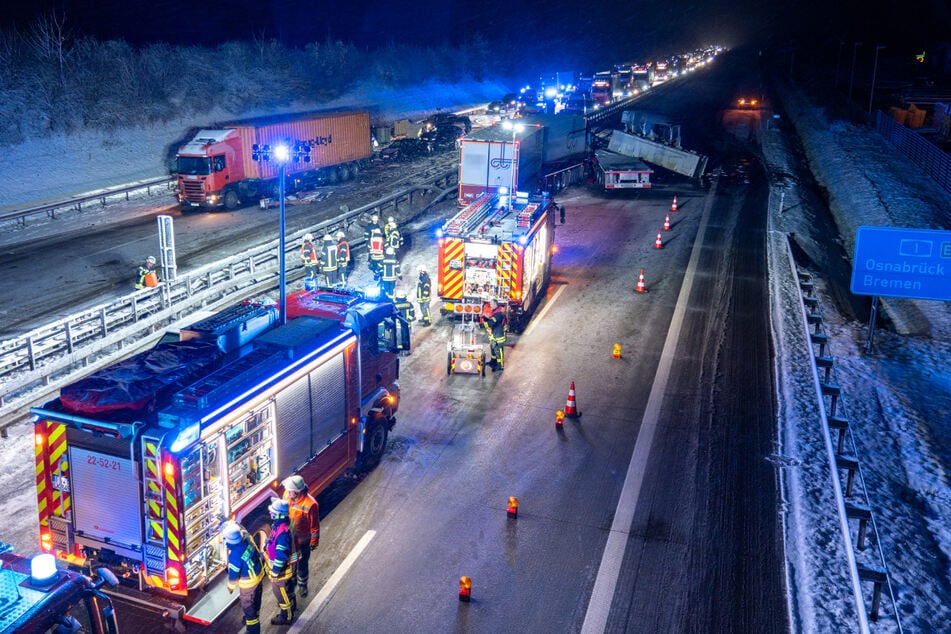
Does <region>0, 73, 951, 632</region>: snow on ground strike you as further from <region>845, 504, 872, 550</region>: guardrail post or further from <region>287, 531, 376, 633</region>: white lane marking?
<region>287, 531, 376, 633</region>: white lane marking

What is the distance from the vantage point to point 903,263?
1800 centimetres

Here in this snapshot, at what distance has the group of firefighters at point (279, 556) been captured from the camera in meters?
8.20

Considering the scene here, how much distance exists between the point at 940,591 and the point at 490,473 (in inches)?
239

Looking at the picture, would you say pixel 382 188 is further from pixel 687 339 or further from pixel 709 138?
pixel 709 138

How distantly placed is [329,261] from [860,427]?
41.8 ft

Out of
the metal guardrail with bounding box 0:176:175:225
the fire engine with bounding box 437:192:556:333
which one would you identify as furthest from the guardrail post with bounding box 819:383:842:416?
the metal guardrail with bounding box 0:176:175:225

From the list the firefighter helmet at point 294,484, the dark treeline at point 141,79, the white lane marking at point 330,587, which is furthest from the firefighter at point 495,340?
the dark treeline at point 141,79

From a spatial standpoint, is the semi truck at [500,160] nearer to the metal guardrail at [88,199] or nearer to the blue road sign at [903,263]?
the blue road sign at [903,263]

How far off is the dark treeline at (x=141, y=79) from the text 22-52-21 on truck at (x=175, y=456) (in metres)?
33.4

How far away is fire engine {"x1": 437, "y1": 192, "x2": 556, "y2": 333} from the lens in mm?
18312

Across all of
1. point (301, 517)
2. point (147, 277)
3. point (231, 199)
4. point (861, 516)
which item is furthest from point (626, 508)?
point (231, 199)

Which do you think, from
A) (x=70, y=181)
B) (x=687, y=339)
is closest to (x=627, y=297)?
(x=687, y=339)

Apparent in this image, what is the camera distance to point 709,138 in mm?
54375

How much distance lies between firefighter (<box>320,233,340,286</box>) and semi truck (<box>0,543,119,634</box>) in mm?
15009
